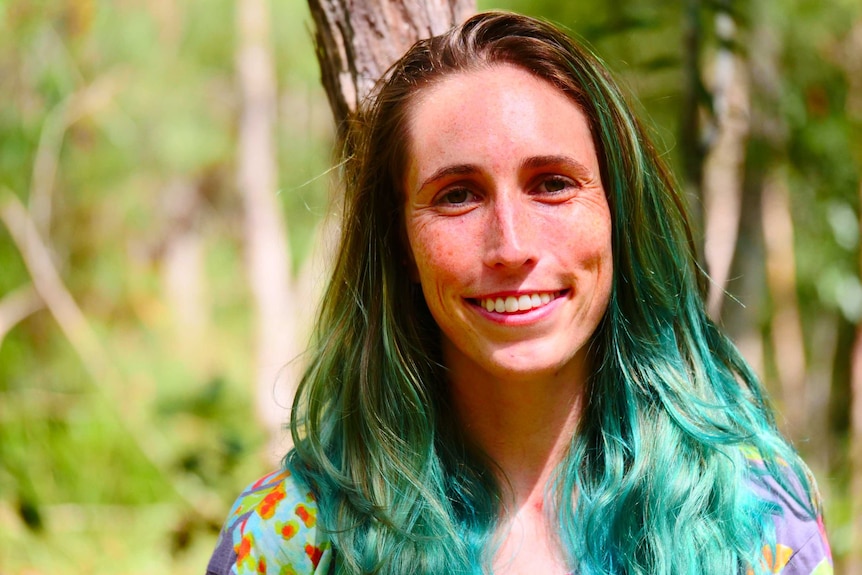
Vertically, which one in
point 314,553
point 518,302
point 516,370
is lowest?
point 314,553

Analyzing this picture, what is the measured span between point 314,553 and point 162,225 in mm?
9157

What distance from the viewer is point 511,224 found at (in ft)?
4.46

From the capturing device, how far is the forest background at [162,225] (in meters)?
2.85

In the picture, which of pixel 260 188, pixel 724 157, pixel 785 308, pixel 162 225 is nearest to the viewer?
pixel 724 157

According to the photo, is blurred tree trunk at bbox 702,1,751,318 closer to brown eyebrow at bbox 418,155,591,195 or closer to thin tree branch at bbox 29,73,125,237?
brown eyebrow at bbox 418,155,591,195

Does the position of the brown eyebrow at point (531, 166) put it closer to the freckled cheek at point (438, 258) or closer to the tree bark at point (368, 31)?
the freckled cheek at point (438, 258)

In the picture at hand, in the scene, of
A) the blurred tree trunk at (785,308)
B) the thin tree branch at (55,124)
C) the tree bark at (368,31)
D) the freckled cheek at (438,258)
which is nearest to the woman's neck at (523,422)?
the freckled cheek at (438,258)

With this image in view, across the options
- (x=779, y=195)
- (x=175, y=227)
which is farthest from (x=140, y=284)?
(x=779, y=195)

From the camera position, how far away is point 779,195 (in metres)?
6.36

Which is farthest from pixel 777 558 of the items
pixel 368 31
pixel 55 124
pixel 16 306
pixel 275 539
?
pixel 16 306

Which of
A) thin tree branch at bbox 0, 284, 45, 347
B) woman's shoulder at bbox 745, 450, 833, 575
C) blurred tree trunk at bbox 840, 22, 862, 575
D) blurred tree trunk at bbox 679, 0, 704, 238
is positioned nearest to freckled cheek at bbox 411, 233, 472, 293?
woman's shoulder at bbox 745, 450, 833, 575

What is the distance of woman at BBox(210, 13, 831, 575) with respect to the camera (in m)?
1.40

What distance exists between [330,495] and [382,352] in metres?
0.27

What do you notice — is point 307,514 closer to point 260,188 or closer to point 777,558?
point 777,558
